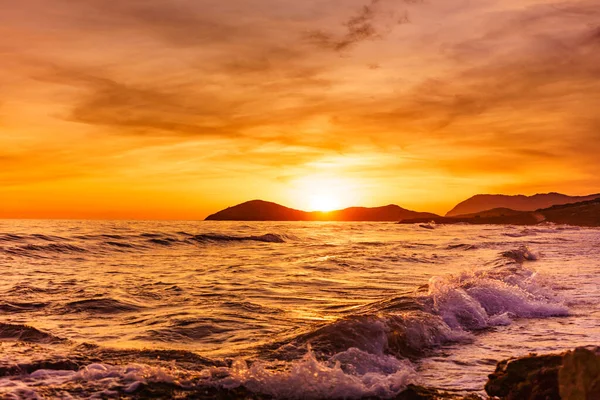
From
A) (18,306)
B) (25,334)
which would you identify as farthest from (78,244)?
(25,334)

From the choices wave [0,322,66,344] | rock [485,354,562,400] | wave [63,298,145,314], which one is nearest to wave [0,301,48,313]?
wave [63,298,145,314]

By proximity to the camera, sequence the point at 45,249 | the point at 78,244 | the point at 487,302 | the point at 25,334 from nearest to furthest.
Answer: the point at 25,334 < the point at 487,302 < the point at 45,249 < the point at 78,244

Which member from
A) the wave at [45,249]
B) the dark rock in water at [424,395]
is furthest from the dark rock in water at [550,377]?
the wave at [45,249]

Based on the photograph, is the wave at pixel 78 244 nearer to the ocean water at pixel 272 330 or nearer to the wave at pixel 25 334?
the ocean water at pixel 272 330

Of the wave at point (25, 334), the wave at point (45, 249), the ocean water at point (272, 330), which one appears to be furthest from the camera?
the wave at point (45, 249)

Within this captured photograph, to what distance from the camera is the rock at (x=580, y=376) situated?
4367 millimetres

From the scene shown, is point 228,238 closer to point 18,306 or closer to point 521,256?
point 521,256

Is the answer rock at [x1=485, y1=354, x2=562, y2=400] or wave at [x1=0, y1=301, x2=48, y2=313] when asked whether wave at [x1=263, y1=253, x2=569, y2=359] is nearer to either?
rock at [x1=485, y1=354, x2=562, y2=400]

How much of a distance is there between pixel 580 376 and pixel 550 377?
76 cm

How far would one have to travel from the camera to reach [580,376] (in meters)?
4.44

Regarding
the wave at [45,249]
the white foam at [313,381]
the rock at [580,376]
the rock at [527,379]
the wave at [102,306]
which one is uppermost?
the rock at [580,376]

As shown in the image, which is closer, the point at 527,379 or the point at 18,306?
the point at 527,379

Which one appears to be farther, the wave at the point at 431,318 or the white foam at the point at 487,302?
the white foam at the point at 487,302

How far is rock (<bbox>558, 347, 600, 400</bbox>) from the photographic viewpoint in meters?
4.37
